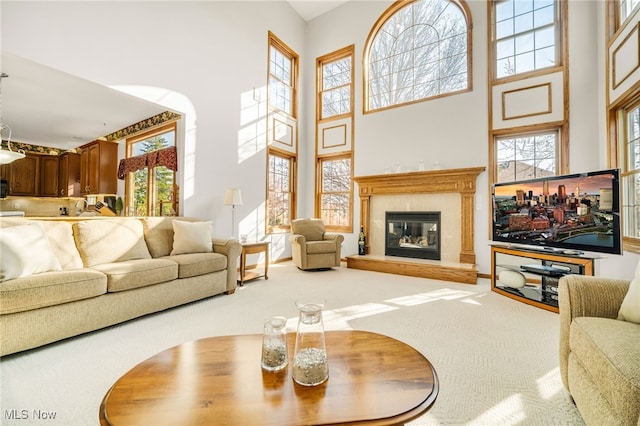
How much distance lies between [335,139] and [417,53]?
215 centimetres

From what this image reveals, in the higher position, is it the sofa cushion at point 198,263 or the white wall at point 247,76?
the white wall at point 247,76

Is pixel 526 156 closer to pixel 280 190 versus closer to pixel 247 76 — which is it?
pixel 280 190

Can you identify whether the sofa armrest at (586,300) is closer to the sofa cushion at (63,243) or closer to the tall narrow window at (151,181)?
the sofa cushion at (63,243)

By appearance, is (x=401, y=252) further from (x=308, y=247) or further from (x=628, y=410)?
(x=628, y=410)

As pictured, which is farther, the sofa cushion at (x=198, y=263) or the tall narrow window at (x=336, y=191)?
the tall narrow window at (x=336, y=191)

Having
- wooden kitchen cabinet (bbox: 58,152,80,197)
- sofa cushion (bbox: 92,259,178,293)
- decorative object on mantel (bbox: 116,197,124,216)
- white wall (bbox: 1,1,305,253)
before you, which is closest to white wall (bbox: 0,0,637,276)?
white wall (bbox: 1,1,305,253)

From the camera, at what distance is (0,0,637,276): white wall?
3.02 metres

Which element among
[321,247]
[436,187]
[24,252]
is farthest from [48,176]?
[436,187]

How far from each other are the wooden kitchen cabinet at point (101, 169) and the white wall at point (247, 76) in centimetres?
221

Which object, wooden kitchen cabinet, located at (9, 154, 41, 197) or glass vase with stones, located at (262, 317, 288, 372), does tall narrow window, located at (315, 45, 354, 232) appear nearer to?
glass vase with stones, located at (262, 317, 288, 372)

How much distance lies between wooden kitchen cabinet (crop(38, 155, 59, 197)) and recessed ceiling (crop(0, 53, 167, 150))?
406mm

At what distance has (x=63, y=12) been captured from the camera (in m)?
2.87

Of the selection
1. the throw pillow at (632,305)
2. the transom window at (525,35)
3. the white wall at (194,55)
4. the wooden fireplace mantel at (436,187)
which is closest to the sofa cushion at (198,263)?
the white wall at (194,55)

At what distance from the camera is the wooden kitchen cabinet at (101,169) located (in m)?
5.14
